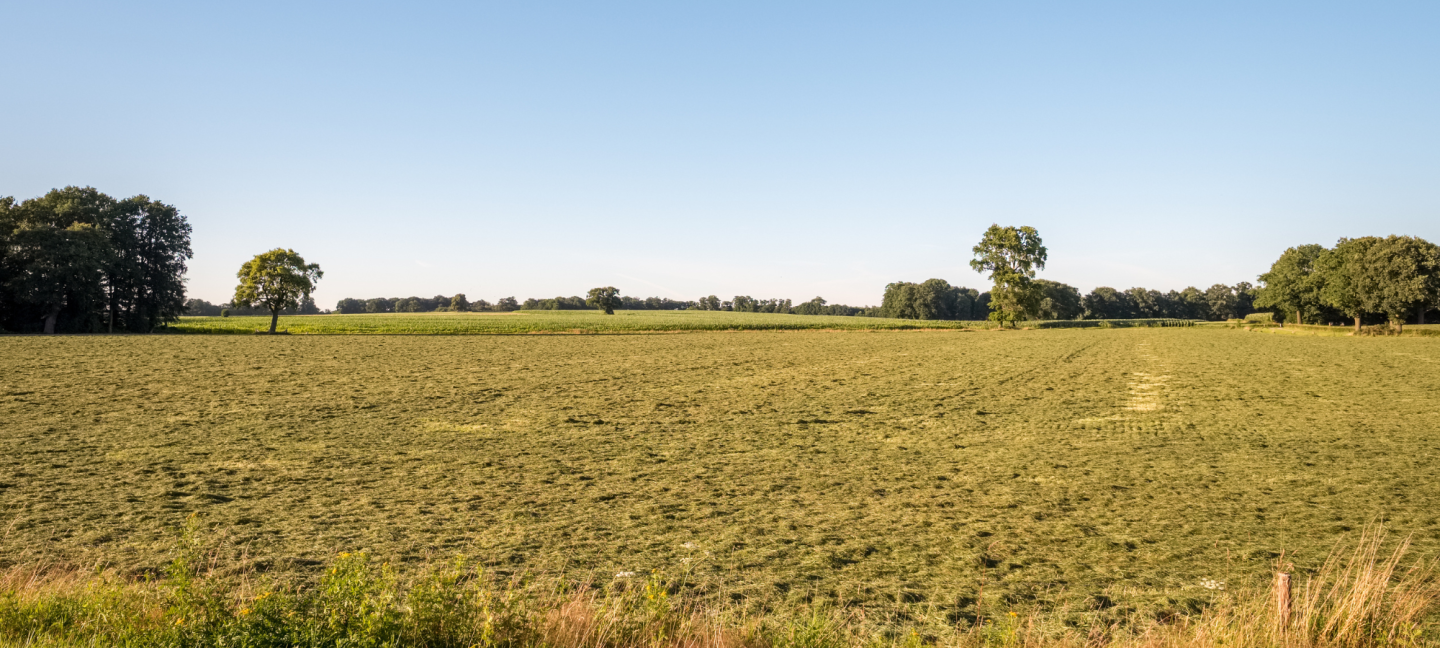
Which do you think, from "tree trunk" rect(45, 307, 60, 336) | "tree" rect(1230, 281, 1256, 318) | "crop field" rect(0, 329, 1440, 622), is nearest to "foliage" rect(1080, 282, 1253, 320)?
"tree" rect(1230, 281, 1256, 318)

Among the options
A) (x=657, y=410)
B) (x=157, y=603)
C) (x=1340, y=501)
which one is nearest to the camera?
(x=157, y=603)

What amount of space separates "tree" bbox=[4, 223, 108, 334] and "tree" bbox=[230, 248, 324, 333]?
10750 millimetres

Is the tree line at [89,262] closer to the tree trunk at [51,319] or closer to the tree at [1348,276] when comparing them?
the tree trunk at [51,319]

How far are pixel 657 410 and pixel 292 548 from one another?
11832 millimetres

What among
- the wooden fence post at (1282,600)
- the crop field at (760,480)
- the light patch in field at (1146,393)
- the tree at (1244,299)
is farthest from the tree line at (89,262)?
the tree at (1244,299)

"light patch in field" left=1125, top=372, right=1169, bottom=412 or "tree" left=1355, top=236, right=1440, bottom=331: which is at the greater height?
"tree" left=1355, top=236, right=1440, bottom=331

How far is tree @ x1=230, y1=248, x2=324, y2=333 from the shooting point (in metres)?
67.5

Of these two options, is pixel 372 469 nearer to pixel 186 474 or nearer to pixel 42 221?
pixel 186 474

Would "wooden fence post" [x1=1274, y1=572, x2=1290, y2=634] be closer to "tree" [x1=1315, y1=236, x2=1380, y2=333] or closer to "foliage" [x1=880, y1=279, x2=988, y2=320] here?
"tree" [x1=1315, y1=236, x2=1380, y2=333]

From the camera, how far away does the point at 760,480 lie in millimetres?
11188

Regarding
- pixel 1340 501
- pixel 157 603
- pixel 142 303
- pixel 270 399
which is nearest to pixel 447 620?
pixel 157 603

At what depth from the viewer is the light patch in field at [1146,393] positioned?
19609 millimetres

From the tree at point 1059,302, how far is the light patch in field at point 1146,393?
13596 centimetres

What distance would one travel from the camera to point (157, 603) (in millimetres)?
5266
